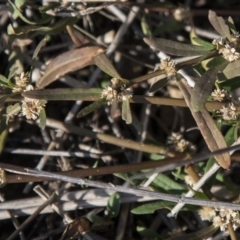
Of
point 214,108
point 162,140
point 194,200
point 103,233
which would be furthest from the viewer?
point 162,140

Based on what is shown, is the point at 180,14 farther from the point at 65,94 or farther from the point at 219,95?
the point at 65,94

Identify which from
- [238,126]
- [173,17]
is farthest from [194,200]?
[173,17]

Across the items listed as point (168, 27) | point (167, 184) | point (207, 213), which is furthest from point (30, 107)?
point (168, 27)

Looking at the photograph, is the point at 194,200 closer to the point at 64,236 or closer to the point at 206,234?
the point at 206,234

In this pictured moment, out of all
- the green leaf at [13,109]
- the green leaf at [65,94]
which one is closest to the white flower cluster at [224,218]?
the green leaf at [65,94]

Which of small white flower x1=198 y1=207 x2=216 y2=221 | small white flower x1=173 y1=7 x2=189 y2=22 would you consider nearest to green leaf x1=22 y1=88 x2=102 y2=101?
small white flower x1=198 y1=207 x2=216 y2=221

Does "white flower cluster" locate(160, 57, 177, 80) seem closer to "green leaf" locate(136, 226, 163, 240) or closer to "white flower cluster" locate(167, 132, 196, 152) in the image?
"white flower cluster" locate(167, 132, 196, 152)
